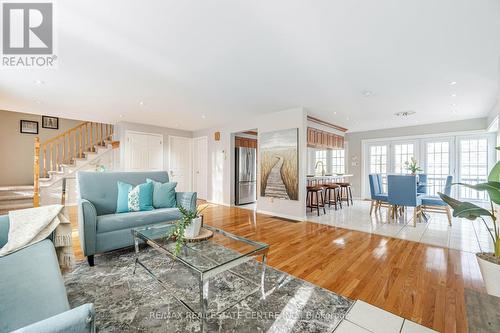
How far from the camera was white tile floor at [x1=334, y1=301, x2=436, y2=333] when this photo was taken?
1.44 metres

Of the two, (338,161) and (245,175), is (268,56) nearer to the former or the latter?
(245,175)

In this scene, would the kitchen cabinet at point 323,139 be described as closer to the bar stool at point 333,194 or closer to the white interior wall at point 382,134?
the white interior wall at point 382,134

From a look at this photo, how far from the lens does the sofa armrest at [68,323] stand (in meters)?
0.56

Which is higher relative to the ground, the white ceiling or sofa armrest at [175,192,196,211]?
the white ceiling

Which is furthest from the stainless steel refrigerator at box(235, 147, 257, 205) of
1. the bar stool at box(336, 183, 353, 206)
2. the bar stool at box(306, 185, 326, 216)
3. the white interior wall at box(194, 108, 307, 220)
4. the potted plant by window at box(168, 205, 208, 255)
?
the potted plant by window at box(168, 205, 208, 255)

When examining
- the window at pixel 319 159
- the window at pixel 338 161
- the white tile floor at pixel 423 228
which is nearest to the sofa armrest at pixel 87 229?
the white tile floor at pixel 423 228

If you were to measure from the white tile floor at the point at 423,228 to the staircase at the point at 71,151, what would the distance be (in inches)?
252

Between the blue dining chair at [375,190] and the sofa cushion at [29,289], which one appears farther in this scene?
the blue dining chair at [375,190]

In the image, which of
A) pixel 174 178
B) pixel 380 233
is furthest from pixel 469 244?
pixel 174 178

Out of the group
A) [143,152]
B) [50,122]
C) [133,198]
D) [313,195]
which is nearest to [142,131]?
[143,152]

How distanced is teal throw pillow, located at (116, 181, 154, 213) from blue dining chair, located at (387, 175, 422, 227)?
14.1ft

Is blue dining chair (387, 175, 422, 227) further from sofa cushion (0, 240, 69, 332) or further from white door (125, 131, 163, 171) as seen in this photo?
white door (125, 131, 163, 171)

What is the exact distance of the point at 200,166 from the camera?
7.26 metres

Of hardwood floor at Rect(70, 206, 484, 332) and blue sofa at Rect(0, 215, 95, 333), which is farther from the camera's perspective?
hardwood floor at Rect(70, 206, 484, 332)
